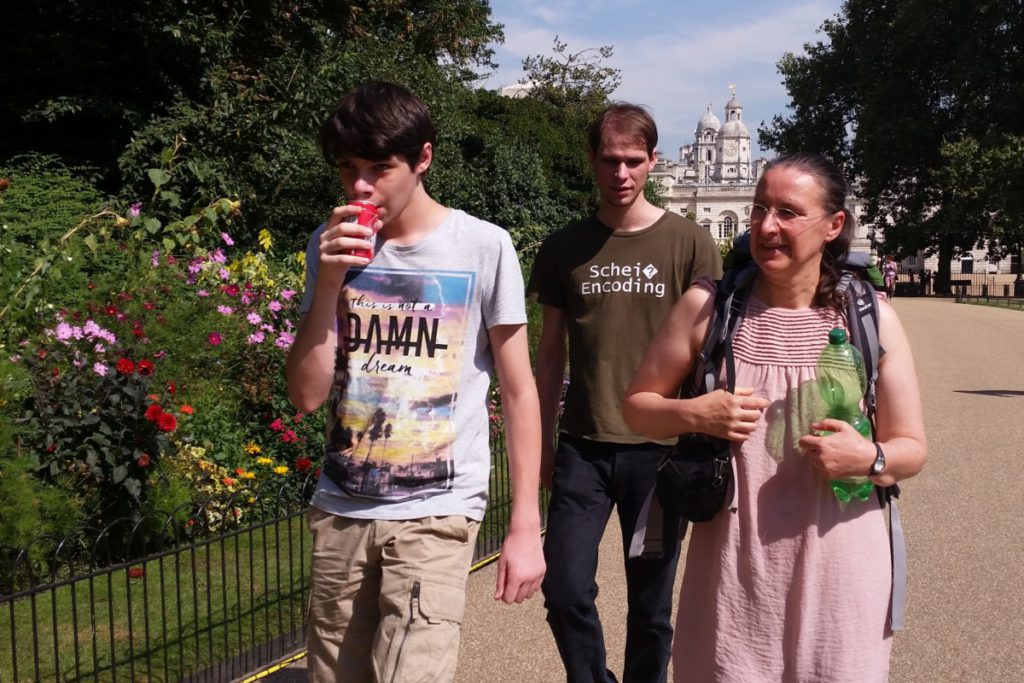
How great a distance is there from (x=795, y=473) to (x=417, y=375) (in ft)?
2.84

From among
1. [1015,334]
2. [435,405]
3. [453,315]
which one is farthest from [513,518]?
[1015,334]

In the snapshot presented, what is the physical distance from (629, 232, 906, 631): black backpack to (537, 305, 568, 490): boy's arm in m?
1.24

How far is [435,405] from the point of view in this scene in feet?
8.28

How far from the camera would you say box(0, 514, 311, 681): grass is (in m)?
4.39

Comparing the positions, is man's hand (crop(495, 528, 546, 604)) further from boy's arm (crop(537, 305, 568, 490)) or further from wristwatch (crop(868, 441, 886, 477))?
boy's arm (crop(537, 305, 568, 490))

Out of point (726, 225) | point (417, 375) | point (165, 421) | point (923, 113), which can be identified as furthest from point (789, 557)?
point (726, 225)

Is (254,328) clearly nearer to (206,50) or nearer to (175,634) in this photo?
(175,634)

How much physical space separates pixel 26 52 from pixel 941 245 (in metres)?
47.0

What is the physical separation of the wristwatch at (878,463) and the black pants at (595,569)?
4.14 feet

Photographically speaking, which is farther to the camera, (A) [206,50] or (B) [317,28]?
(B) [317,28]

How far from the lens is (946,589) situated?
5992mm

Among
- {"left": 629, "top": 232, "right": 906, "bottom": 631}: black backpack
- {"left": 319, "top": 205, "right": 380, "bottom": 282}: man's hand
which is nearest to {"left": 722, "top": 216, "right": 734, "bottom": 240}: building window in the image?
{"left": 629, "top": 232, "right": 906, "bottom": 631}: black backpack

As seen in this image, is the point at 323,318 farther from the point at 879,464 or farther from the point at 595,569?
the point at 595,569

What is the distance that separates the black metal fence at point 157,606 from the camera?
4.32 meters
